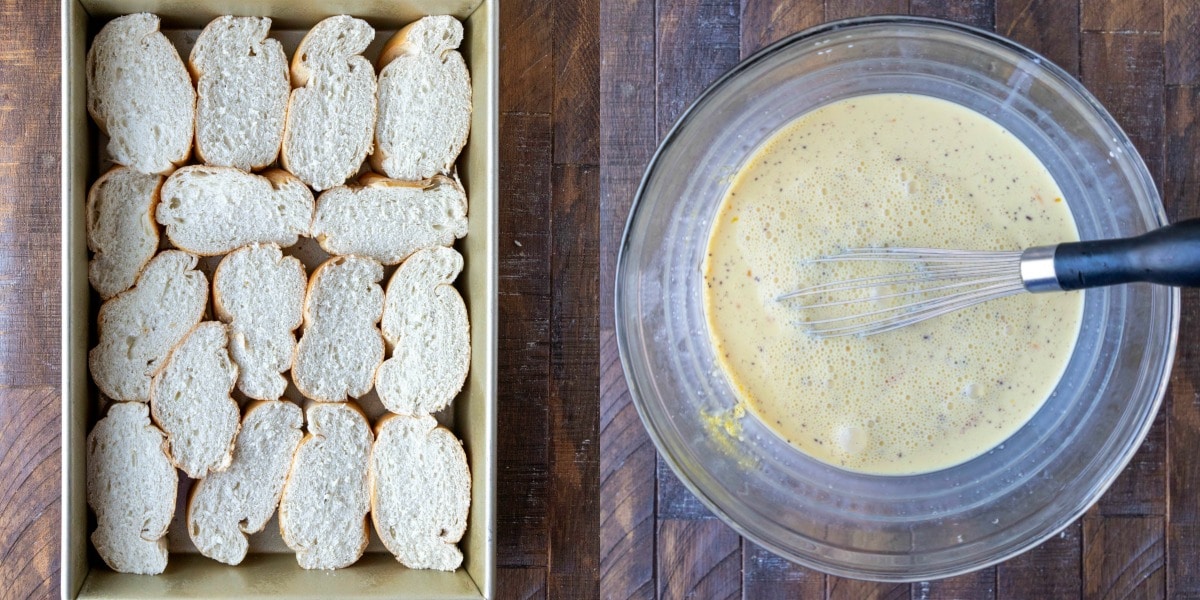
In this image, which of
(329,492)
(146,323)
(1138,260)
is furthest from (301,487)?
(1138,260)

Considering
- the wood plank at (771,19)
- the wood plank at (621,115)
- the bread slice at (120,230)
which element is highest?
the wood plank at (771,19)

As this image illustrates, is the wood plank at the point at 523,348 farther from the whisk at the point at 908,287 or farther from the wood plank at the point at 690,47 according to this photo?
the whisk at the point at 908,287

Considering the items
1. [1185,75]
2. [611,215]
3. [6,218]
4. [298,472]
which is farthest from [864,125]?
[6,218]

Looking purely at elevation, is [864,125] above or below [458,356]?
above

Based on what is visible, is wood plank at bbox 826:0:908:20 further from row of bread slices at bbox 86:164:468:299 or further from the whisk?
row of bread slices at bbox 86:164:468:299

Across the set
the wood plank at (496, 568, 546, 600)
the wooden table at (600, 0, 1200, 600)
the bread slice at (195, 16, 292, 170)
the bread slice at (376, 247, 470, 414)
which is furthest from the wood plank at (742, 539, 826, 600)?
the bread slice at (195, 16, 292, 170)

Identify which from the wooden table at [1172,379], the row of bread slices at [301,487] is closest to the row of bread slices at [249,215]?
the row of bread slices at [301,487]

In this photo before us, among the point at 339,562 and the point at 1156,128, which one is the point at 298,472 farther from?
the point at 1156,128
